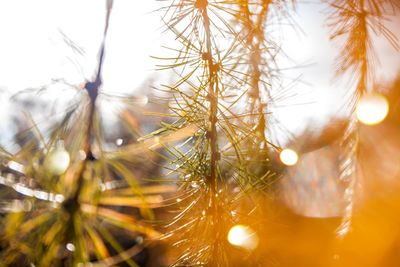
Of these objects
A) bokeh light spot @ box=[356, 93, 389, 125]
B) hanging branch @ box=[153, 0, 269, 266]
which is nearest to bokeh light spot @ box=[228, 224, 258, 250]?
hanging branch @ box=[153, 0, 269, 266]

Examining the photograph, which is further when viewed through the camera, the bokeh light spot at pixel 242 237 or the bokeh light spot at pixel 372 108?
the bokeh light spot at pixel 372 108

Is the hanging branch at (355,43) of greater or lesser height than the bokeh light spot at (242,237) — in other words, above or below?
above

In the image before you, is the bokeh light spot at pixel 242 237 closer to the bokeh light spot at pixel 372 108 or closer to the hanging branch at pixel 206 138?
the hanging branch at pixel 206 138

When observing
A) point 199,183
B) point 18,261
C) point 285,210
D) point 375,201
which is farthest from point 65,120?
point 285,210

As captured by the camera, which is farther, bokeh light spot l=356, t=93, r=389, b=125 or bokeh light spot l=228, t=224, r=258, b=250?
bokeh light spot l=356, t=93, r=389, b=125

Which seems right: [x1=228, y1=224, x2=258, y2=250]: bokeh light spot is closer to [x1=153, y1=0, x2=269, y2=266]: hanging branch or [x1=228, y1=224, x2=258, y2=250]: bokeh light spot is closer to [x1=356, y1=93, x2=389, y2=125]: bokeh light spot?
[x1=153, y1=0, x2=269, y2=266]: hanging branch

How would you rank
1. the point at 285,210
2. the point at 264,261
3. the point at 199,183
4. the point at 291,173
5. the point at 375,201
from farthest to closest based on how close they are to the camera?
the point at 285,210 → the point at 291,173 → the point at 375,201 → the point at 264,261 → the point at 199,183

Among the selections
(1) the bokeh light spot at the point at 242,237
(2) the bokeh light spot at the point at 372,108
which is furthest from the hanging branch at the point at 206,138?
(2) the bokeh light spot at the point at 372,108

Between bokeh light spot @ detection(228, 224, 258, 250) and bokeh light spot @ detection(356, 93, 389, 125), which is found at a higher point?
bokeh light spot @ detection(356, 93, 389, 125)

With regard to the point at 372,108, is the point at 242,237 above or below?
below

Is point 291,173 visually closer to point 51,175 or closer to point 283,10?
point 283,10

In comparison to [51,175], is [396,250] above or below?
above
